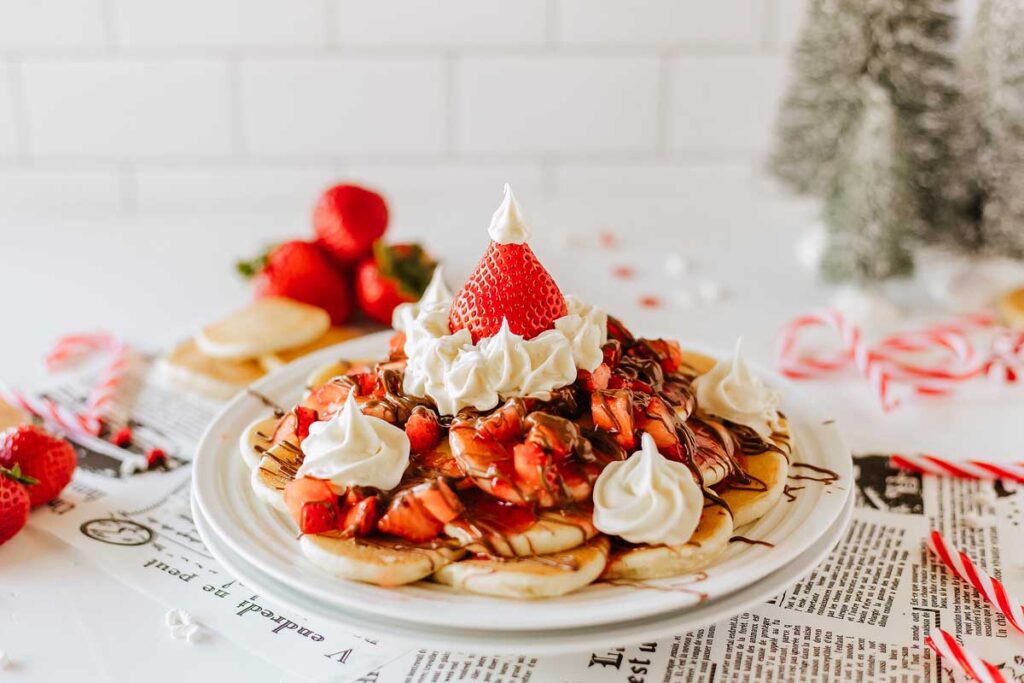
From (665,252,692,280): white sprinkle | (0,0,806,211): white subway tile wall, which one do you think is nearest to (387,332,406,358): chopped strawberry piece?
(665,252,692,280): white sprinkle

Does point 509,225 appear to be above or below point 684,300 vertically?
above

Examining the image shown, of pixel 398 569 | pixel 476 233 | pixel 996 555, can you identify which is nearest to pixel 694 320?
pixel 476 233

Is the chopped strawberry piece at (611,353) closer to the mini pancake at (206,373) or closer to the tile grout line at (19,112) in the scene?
the mini pancake at (206,373)

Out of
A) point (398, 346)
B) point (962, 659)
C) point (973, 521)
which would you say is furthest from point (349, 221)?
point (962, 659)

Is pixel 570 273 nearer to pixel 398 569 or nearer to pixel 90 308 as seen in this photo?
pixel 90 308

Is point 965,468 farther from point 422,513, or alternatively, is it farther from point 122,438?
point 122,438

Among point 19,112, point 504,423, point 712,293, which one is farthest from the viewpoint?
point 19,112

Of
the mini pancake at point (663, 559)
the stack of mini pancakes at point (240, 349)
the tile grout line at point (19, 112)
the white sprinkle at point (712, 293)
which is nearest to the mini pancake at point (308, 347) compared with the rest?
the stack of mini pancakes at point (240, 349)

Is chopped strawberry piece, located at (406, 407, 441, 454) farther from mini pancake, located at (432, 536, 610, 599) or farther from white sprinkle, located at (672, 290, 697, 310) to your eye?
white sprinkle, located at (672, 290, 697, 310)
